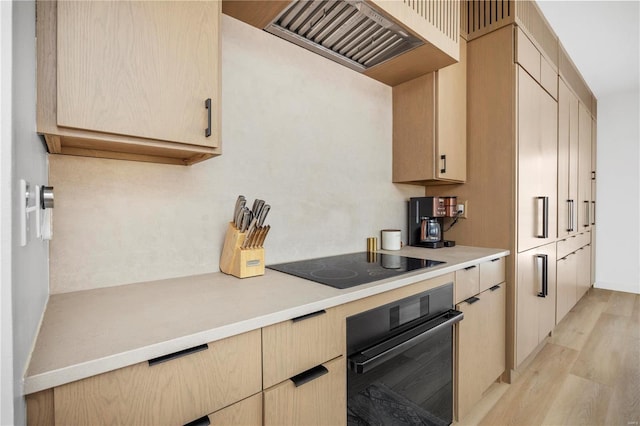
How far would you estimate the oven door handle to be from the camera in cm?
106

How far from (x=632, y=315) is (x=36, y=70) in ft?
16.7

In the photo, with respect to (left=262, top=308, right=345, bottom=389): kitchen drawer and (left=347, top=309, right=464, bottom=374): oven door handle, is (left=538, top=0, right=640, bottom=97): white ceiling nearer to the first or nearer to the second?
(left=347, top=309, right=464, bottom=374): oven door handle

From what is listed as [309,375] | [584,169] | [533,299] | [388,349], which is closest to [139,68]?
[309,375]

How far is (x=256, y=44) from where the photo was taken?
153 cm

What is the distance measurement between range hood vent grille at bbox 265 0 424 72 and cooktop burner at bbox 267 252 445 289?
1131 mm

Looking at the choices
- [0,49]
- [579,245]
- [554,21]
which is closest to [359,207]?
[0,49]

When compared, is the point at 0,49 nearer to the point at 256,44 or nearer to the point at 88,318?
the point at 88,318

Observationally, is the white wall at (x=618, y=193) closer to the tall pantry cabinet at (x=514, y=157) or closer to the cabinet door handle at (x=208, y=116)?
the tall pantry cabinet at (x=514, y=157)

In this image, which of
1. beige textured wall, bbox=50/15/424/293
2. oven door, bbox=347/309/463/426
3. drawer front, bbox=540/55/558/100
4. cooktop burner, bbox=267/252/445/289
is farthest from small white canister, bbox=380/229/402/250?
drawer front, bbox=540/55/558/100

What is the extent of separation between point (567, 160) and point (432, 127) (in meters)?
1.97

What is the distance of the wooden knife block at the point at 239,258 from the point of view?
1281 mm

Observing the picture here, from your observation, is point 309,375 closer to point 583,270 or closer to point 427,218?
point 427,218

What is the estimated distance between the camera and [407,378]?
1.31 meters

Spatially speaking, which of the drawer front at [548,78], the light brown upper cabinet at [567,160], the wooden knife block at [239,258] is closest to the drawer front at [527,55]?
the drawer front at [548,78]
